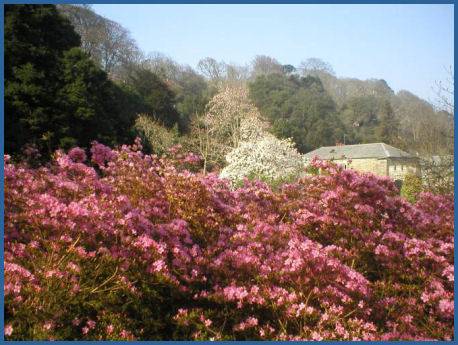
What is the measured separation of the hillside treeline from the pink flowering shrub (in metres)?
3.47

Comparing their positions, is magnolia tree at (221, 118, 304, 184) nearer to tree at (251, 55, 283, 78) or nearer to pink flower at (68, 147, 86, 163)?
pink flower at (68, 147, 86, 163)

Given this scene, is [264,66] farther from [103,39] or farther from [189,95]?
[103,39]

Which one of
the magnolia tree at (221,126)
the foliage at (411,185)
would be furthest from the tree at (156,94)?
the foliage at (411,185)

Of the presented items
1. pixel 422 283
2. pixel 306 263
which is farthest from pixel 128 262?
pixel 422 283

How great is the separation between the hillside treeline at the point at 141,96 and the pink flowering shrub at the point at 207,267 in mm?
3468

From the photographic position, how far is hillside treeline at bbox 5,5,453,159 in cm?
1051

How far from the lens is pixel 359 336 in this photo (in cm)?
305

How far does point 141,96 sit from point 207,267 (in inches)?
902

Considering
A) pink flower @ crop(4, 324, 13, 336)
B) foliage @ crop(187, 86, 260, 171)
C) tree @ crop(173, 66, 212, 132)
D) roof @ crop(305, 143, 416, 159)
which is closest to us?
pink flower @ crop(4, 324, 13, 336)

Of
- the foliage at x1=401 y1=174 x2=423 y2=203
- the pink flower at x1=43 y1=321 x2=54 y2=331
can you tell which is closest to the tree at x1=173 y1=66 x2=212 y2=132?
the foliage at x1=401 y1=174 x2=423 y2=203

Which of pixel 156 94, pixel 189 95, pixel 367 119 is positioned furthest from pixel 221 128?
pixel 367 119

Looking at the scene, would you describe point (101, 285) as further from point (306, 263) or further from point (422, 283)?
point (422, 283)

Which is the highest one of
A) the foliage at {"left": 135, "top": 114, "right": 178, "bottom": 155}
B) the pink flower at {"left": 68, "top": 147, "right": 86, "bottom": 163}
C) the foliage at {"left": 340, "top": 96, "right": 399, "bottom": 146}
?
the foliage at {"left": 340, "top": 96, "right": 399, "bottom": 146}

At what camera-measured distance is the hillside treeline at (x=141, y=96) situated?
1051cm
